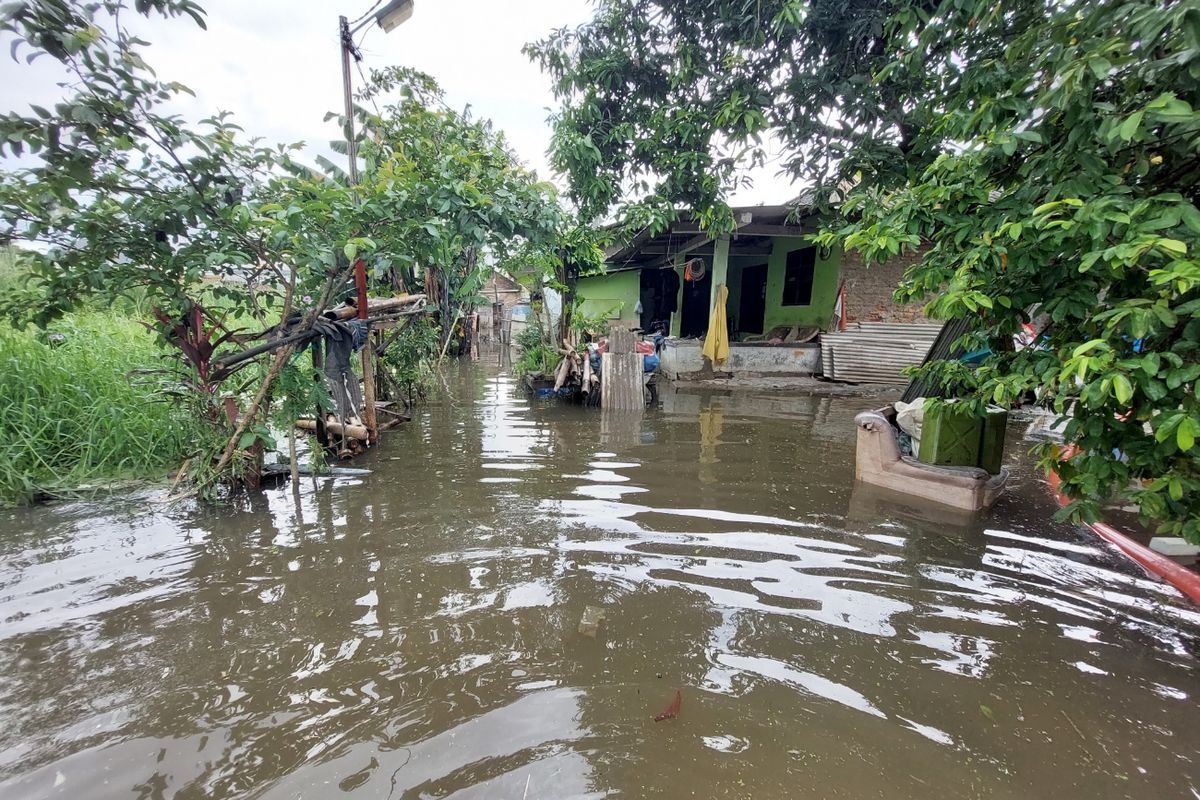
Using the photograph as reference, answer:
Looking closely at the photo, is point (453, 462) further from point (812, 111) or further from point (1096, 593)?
point (812, 111)

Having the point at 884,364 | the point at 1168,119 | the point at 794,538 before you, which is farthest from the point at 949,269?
the point at 884,364

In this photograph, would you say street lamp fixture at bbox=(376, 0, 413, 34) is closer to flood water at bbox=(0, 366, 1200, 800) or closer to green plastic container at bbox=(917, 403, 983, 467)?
flood water at bbox=(0, 366, 1200, 800)

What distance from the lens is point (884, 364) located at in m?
11.1

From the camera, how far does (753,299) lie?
14781 millimetres

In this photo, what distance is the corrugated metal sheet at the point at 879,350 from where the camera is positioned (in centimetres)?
1107

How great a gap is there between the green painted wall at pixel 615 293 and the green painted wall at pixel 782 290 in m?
4.93

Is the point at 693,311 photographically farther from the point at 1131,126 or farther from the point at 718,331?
the point at 1131,126

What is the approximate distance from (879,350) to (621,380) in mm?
6149

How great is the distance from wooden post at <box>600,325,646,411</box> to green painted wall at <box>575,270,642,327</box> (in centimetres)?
830

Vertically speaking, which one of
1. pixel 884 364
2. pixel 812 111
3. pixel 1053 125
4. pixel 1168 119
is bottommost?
pixel 884 364

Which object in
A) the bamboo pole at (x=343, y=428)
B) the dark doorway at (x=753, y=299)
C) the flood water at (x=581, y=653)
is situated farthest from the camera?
the dark doorway at (x=753, y=299)

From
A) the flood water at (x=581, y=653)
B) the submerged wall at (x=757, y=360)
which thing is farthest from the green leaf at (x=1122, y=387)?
the submerged wall at (x=757, y=360)

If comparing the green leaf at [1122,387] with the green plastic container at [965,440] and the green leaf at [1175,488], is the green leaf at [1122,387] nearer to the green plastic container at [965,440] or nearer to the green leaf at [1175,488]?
the green leaf at [1175,488]

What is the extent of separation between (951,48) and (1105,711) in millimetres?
4352
